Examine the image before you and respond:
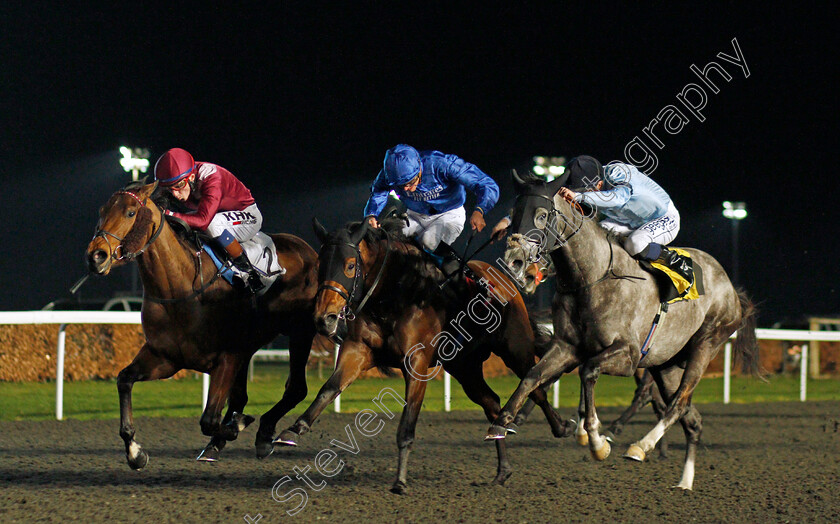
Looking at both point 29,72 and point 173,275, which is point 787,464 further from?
point 29,72

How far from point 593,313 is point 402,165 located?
1.44 metres

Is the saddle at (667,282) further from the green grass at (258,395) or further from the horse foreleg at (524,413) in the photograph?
the green grass at (258,395)

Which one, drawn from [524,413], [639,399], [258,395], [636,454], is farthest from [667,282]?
[258,395]

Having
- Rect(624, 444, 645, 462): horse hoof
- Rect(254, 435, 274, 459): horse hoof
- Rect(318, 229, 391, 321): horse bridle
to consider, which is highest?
Rect(318, 229, 391, 321): horse bridle

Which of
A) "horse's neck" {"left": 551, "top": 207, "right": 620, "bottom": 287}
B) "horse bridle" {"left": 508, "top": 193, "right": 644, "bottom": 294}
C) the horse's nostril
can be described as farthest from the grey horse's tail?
the horse's nostril

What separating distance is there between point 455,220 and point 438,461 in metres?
1.64

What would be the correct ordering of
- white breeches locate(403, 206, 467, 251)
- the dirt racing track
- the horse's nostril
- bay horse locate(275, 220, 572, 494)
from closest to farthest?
the dirt racing track < the horse's nostril < bay horse locate(275, 220, 572, 494) < white breeches locate(403, 206, 467, 251)

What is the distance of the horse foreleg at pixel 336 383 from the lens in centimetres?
389

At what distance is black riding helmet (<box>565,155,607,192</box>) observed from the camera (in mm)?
4246

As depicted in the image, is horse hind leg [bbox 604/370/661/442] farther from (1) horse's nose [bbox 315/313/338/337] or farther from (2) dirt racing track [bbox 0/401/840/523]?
(1) horse's nose [bbox 315/313/338/337]

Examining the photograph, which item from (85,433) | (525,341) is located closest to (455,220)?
(525,341)

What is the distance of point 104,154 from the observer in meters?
23.1

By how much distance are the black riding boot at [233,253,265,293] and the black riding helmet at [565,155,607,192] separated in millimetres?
1868

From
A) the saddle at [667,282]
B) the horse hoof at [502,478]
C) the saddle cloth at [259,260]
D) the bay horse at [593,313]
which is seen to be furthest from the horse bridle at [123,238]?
the saddle at [667,282]
